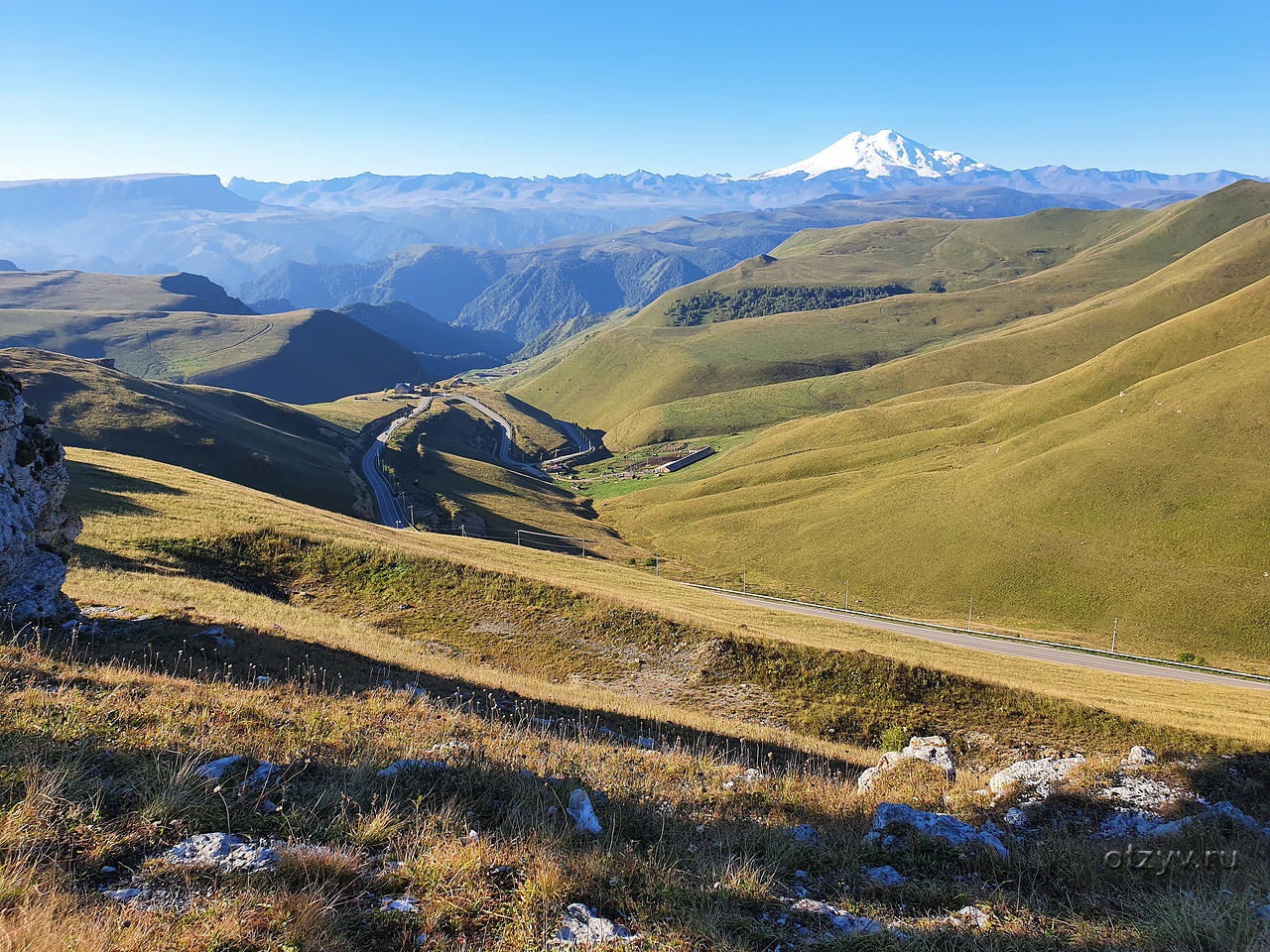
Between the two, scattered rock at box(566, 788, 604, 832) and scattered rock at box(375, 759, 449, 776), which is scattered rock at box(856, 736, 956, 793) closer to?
scattered rock at box(566, 788, 604, 832)

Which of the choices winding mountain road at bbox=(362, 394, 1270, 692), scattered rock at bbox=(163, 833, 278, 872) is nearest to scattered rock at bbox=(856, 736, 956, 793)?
scattered rock at bbox=(163, 833, 278, 872)

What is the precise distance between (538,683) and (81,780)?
16.7m

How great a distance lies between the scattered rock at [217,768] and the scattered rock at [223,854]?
1115 mm

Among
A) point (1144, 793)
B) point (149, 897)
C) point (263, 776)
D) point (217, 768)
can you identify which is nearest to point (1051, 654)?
point (1144, 793)

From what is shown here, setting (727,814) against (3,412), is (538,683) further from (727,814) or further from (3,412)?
(3,412)

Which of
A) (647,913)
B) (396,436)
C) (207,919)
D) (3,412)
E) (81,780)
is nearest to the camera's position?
(207,919)

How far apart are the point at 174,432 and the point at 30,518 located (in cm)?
10591

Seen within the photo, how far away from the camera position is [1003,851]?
8.65 m

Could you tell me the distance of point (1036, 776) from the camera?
562 inches

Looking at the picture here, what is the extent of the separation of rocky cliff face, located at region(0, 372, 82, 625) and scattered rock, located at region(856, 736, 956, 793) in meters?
19.9

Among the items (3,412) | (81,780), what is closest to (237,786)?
(81,780)

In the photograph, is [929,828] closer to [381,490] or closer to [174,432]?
[381,490]

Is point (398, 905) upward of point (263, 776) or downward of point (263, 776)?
upward

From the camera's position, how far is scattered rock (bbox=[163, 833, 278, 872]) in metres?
5.82
